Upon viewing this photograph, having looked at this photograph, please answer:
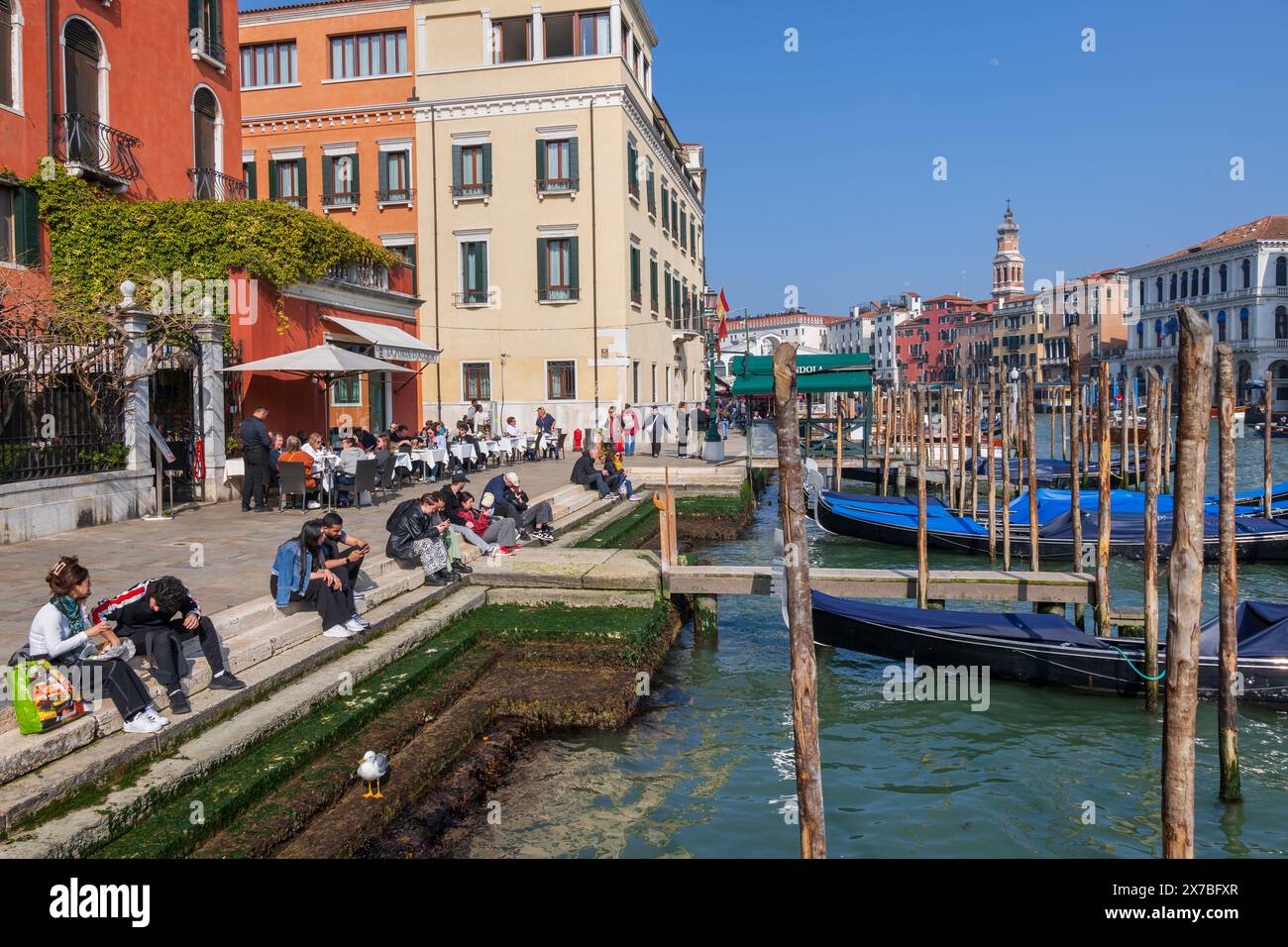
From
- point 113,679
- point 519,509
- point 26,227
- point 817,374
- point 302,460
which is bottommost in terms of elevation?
point 113,679

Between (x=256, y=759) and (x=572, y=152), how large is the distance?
23541 mm

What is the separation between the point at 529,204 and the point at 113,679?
2367cm

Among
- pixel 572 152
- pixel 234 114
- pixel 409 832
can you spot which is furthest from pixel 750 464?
pixel 409 832

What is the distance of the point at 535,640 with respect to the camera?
932 cm

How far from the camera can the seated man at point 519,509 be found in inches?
501

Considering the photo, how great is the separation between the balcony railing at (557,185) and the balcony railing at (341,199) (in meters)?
5.43

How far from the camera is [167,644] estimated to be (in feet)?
19.6

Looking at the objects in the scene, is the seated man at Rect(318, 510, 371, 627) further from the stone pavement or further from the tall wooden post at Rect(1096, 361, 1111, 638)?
the tall wooden post at Rect(1096, 361, 1111, 638)

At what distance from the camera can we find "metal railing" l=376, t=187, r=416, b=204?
93.4ft

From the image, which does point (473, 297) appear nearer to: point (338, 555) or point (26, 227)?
point (26, 227)

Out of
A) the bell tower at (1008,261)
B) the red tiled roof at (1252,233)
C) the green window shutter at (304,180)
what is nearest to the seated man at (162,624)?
the green window shutter at (304,180)

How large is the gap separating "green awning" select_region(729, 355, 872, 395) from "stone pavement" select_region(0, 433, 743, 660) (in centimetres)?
1007

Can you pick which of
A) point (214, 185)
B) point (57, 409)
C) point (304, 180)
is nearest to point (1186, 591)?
point (57, 409)
